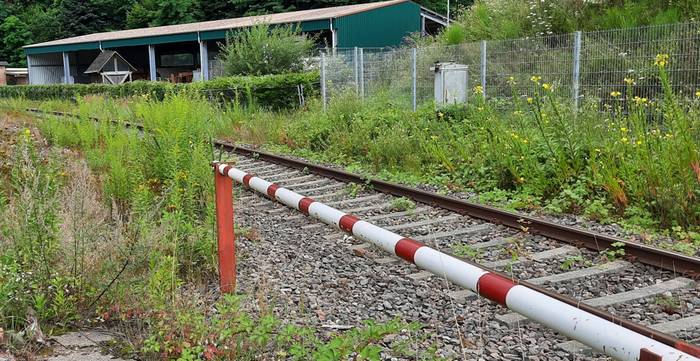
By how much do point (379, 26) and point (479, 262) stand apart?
1130 inches

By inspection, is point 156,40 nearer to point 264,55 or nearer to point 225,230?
point 264,55

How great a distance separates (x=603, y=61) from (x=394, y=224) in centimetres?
685

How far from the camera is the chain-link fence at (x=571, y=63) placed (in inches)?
420

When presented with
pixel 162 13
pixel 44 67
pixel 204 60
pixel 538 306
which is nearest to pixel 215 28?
pixel 204 60

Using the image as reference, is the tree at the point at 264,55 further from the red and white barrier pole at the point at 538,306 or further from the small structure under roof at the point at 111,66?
the red and white barrier pole at the point at 538,306

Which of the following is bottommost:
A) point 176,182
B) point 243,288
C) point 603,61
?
point 243,288

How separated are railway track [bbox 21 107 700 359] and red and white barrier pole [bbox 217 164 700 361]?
0.97 metres

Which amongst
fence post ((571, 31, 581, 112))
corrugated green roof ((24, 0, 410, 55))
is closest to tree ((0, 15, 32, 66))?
corrugated green roof ((24, 0, 410, 55))

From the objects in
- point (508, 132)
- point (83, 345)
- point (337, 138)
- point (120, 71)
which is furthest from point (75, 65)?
point (83, 345)

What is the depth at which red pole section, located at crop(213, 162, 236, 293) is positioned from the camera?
Result: 454 centimetres

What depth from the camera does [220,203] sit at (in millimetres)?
4547

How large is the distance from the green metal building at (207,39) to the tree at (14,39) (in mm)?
25009

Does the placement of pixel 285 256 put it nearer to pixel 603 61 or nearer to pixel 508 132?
pixel 508 132

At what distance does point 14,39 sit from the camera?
73375 millimetres
